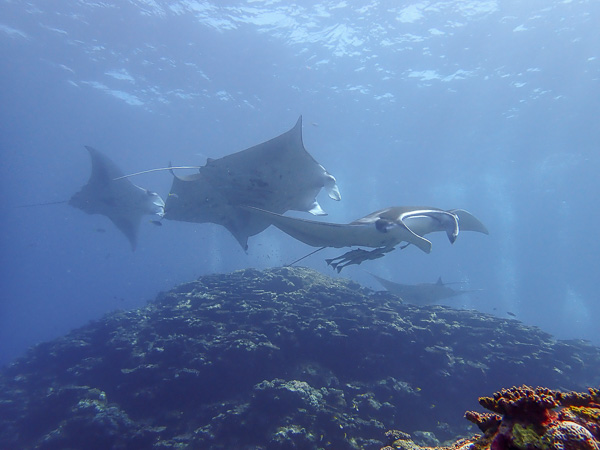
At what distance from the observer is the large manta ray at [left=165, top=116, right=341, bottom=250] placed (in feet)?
Result: 22.7

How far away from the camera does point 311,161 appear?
7.15 metres

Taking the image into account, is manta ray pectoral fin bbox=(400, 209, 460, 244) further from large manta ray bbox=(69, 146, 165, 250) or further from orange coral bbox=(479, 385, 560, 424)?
large manta ray bbox=(69, 146, 165, 250)

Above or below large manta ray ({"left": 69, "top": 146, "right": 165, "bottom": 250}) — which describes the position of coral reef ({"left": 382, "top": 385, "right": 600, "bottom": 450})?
below

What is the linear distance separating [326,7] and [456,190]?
3765 cm

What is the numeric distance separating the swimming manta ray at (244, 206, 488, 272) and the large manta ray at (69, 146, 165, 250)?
7.91 meters

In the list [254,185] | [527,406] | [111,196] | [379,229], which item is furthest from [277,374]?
[111,196]

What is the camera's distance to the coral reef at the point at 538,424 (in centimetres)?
153

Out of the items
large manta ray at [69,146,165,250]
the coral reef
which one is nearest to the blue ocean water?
large manta ray at [69,146,165,250]

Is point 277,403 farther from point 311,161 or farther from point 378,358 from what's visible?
point 311,161

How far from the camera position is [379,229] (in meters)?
4.31

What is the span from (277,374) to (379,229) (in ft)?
16.6

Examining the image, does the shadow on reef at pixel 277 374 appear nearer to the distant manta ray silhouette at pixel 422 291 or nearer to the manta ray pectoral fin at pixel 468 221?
the manta ray pectoral fin at pixel 468 221

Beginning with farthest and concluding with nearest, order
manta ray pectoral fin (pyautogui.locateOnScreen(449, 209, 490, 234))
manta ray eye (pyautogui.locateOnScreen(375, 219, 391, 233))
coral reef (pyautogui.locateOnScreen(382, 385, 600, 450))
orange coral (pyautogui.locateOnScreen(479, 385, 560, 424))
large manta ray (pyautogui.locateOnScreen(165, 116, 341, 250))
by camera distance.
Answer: large manta ray (pyautogui.locateOnScreen(165, 116, 341, 250)) → manta ray pectoral fin (pyautogui.locateOnScreen(449, 209, 490, 234)) → manta ray eye (pyautogui.locateOnScreen(375, 219, 391, 233)) → orange coral (pyautogui.locateOnScreen(479, 385, 560, 424)) → coral reef (pyautogui.locateOnScreen(382, 385, 600, 450))

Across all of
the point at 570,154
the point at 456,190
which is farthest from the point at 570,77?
the point at 456,190
